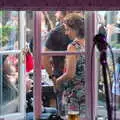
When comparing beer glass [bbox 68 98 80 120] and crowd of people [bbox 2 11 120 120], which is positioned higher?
crowd of people [bbox 2 11 120 120]

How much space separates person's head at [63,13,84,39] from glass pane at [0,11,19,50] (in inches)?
16.0

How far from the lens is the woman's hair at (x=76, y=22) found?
10.0 ft

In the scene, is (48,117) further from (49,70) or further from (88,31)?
(88,31)

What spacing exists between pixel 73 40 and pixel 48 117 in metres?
0.66

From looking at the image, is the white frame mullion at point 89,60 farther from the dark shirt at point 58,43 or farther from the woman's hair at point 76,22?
the dark shirt at point 58,43

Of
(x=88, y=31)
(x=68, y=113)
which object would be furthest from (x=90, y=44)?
(x=68, y=113)

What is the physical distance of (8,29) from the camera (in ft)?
9.98

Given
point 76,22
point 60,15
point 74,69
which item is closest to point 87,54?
point 74,69

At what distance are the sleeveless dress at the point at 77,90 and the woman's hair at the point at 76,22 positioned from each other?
11 cm

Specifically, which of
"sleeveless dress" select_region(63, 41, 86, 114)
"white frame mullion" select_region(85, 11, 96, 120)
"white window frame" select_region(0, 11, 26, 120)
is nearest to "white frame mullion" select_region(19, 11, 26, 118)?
"white window frame" select_region(0, 11, 26, 120)

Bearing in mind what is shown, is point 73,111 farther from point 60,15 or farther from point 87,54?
point 60,15

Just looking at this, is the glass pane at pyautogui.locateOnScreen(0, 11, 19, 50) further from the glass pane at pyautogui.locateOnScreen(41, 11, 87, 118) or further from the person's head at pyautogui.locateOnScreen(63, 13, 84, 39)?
the person's head at pyautogui.locateOnScreen(63, 13, 84, 39)

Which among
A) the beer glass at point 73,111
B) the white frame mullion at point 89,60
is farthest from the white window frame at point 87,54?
the beer glass at point 73,111

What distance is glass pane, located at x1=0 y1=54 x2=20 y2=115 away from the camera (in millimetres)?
3061
